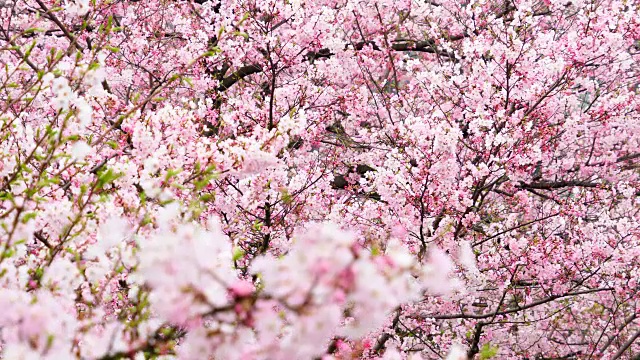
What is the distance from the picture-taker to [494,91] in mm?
6875

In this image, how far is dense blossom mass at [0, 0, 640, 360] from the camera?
1731 mm

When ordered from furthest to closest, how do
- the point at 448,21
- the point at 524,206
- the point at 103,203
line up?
the point at 448,21 < the point at 524,206 < the point at 103,203

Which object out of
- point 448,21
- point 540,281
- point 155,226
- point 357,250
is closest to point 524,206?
point 540,281

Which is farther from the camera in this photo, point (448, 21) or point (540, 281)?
point (448, 21)

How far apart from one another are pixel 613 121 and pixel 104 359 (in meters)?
7.80

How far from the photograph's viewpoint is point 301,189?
246 inches

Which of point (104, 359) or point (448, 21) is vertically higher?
point (448, 21)

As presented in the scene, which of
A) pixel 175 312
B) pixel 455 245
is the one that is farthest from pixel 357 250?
pixel 455 245

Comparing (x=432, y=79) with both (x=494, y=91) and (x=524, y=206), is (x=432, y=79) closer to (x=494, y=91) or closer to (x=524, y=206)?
(x=494, y=91)

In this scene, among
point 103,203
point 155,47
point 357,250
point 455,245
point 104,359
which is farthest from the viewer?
point 155,47

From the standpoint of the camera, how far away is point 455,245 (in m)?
6.10

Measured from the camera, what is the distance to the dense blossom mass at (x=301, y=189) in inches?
68.2

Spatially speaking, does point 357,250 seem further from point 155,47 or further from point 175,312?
point 155,47

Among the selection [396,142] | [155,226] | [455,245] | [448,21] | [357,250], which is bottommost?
[357,250]
